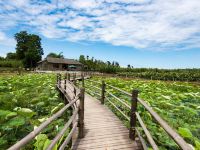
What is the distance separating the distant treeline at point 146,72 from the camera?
120 feet

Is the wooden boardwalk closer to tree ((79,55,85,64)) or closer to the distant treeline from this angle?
the distant treeline

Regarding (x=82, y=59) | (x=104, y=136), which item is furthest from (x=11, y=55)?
(x=104, y=136)

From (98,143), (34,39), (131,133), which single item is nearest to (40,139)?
(98,143)

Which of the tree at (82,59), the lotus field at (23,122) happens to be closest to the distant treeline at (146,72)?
the tree at (82,59)

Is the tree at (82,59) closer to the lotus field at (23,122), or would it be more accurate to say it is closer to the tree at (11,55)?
the tree at (11,55)

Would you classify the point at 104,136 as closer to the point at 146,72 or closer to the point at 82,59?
the point at 146,72

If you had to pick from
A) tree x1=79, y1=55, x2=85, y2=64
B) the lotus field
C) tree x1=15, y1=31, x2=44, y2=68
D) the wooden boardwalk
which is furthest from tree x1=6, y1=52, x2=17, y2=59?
the wooden boardwalk

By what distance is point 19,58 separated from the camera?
65750mm

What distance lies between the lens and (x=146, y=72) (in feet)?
151

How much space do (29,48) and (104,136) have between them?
59.1 m

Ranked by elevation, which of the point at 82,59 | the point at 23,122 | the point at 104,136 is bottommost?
the point at 104,136

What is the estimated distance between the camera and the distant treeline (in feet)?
120

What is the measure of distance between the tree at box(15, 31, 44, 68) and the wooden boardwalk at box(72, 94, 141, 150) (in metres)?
55.4

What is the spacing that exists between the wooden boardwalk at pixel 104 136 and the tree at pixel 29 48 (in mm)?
55423
